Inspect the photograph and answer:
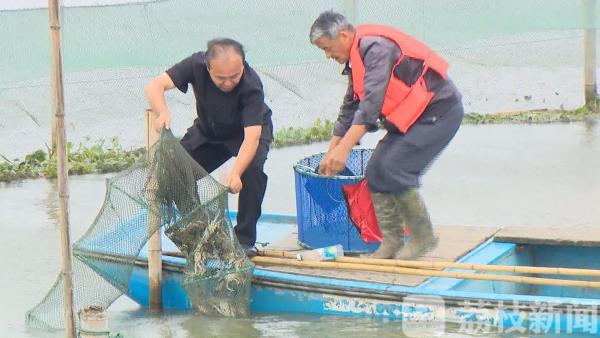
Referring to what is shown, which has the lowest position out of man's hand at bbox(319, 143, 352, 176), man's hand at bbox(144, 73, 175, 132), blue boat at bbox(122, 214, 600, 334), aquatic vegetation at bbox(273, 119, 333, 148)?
blue boat at bbox(122, 214, 600, 334)

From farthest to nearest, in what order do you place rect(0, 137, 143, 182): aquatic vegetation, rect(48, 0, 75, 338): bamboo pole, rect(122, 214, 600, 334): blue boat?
rect(0, 137, 143, 182): aquatic vegetation
rect(122, 214, 600, 334): blue boat
rect(48, 0, 75, 338): bamboo pole

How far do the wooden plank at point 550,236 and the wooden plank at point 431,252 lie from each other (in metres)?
0.12

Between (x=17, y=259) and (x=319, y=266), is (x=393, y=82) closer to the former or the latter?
(x=319, y=266)

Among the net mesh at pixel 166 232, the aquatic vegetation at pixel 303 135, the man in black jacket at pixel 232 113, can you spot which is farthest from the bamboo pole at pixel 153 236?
the aquatic vegetation at pixel 303 135

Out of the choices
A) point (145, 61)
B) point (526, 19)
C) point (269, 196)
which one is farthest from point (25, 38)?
point (526, 19)

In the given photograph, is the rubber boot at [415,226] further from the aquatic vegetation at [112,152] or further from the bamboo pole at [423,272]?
the aquatic vegetation at [112,152]

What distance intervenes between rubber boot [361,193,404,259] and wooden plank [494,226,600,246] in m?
0.78

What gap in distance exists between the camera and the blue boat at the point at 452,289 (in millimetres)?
6656

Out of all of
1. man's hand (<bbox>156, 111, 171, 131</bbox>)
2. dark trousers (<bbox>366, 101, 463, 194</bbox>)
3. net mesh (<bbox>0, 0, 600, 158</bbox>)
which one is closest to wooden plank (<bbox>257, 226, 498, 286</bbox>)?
dark trousers (<bbox>366, 101, 463, 194</bbox>)

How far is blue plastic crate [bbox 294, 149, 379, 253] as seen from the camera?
25.6 feet

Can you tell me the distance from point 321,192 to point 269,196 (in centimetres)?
327

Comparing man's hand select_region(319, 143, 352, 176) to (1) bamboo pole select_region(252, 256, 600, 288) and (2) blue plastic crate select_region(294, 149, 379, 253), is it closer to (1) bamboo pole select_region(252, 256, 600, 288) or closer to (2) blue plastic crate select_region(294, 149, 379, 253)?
(2) blue plastic crate select_region(294, 149, 379, 253)

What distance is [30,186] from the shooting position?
11703mm

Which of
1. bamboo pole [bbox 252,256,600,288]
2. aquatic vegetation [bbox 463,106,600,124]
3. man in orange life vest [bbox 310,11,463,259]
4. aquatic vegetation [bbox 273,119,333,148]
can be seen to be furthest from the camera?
aquatic vegetation [bbox 463,106,600,124]
